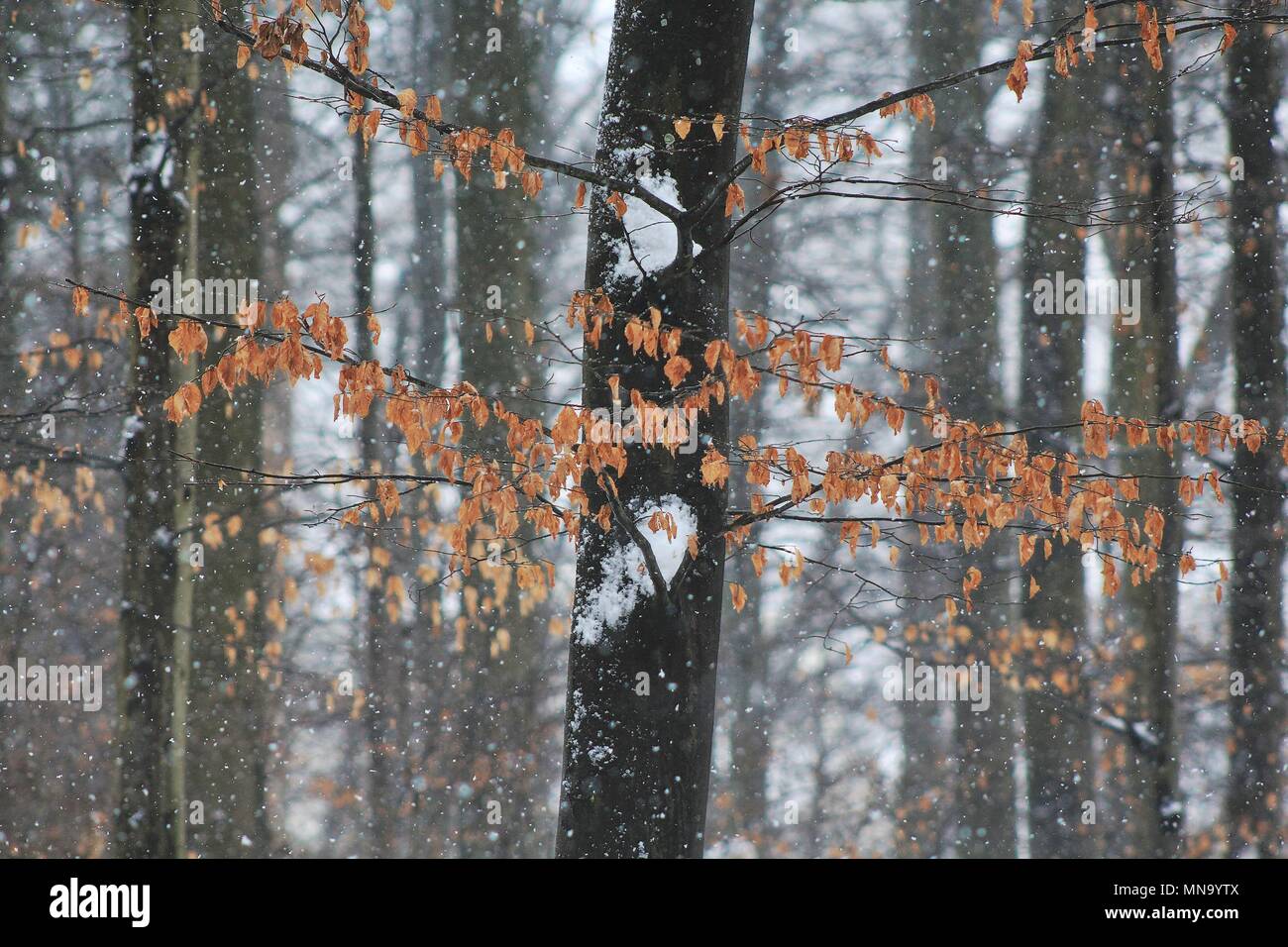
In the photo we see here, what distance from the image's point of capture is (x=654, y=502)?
414cm

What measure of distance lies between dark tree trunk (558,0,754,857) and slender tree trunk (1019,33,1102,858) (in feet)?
16.1

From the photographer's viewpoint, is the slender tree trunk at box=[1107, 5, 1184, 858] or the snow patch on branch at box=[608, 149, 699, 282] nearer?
the snow patch on branch at box=[608, 149, 699, 282]

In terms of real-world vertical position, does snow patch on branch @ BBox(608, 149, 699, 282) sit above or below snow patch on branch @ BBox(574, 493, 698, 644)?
above

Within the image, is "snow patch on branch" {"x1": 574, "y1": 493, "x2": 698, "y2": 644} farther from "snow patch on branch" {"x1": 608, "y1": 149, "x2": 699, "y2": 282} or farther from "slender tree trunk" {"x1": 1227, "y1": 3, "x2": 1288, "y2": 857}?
"slender tree trunk" {"x1": 1227, "y1": 3, "x2": 1288, "y2": 857}

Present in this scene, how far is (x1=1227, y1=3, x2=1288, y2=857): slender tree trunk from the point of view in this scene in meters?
7.55

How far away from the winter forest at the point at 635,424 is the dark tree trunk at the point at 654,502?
0.06ft

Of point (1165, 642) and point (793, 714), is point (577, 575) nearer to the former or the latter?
point (1165, 642)

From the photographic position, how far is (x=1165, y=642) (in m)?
7.81

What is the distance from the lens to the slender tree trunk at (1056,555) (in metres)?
8.80

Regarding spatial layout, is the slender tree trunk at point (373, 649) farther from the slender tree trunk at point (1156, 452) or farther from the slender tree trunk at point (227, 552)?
the slender tree trunk at point (1156, 452)

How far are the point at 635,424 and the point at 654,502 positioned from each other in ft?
1.05

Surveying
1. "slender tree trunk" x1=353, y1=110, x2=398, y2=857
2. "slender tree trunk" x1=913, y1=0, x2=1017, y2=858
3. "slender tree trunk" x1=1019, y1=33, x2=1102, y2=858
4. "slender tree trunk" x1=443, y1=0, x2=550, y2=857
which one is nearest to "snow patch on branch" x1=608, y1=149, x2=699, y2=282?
"slender tree trunk" x1=443, y1=0, x2=550, y2=857

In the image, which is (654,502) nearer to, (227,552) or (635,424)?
(635,424)
